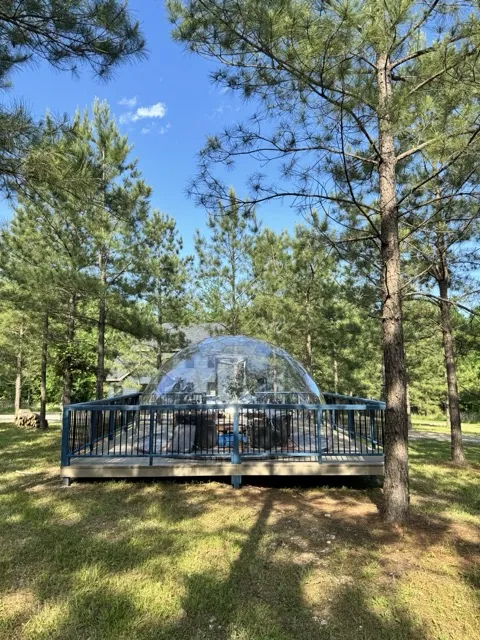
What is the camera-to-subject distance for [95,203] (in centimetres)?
523

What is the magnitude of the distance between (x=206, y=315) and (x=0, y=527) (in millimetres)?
14241

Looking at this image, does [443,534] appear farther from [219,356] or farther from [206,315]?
[206,315]

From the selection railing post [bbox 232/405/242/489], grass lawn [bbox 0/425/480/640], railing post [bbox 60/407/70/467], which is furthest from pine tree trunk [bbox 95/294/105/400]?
railing post [bbox 232/405/242/489]

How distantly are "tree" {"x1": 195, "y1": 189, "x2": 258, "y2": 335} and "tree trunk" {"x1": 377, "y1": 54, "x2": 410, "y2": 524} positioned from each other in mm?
12363

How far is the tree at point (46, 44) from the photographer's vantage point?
427 cm

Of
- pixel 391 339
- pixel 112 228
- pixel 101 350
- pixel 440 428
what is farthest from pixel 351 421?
pixel 440 428

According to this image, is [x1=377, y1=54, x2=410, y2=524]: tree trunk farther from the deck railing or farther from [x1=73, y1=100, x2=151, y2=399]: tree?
[x1=73, y1=100, x2=151, y2=399]: tree

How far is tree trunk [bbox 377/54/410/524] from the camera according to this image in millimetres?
4598

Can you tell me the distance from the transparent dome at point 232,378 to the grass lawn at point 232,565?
8.61 ft

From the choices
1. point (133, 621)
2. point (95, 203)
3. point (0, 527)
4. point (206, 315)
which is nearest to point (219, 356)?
point (95, 203)

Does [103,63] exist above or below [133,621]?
above

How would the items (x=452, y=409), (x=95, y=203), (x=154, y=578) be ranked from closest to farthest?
1. (x=154, y=578)
2. (x=95, y=203)
3. (x=452, y=409)

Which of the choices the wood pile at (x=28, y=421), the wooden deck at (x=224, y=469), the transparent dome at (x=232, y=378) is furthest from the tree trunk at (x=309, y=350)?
the wood pile at (x=28, y=421)

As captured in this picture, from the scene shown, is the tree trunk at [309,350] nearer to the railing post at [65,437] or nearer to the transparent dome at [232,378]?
the transparent dome at [232,378]
